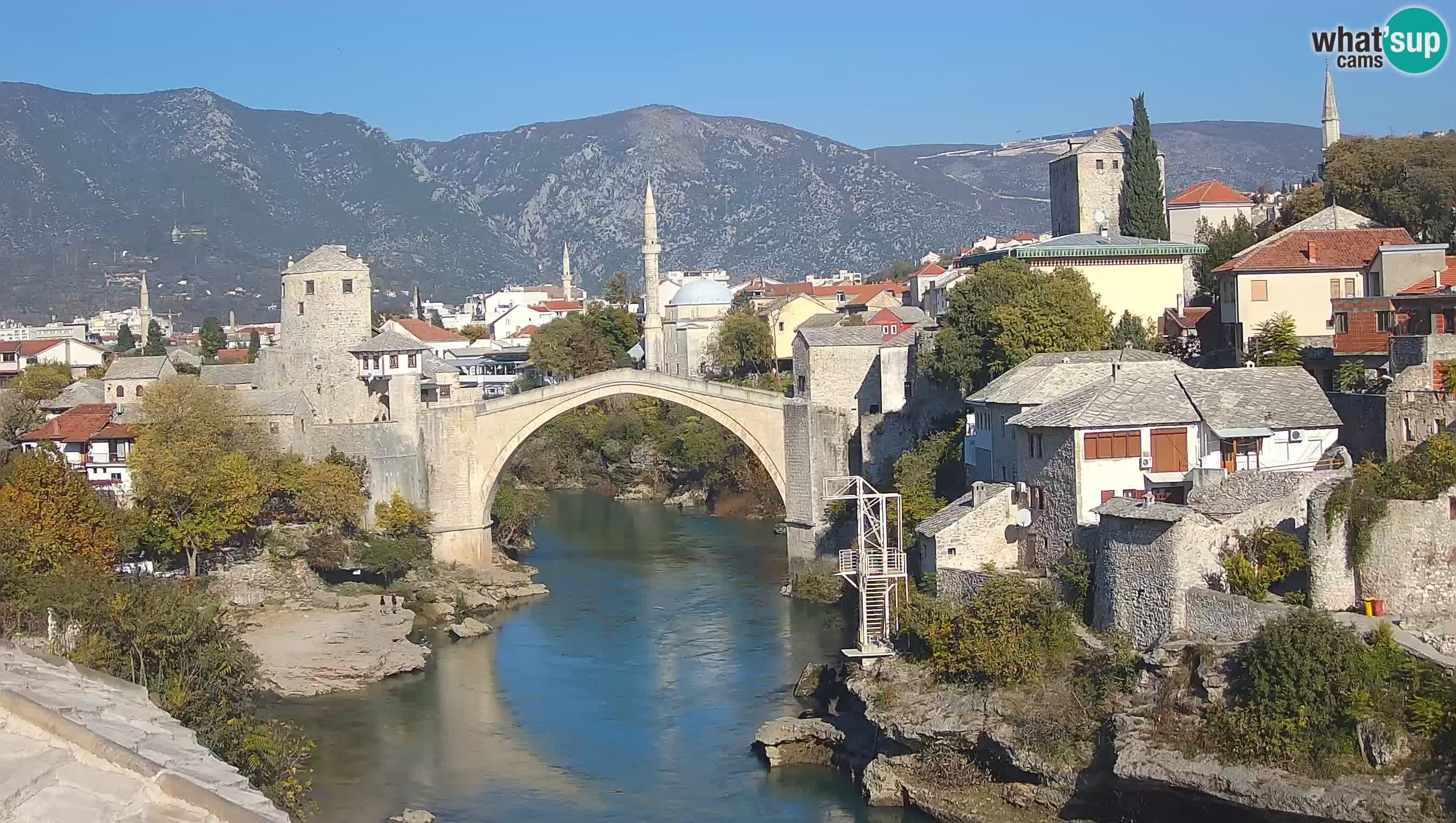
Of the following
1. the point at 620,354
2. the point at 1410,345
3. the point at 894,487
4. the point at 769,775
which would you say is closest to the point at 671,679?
the point at 769,775

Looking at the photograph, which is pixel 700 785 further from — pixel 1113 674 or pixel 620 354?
pixel 620 354

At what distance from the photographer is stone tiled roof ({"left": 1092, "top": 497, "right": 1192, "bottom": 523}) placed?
21.8 meters

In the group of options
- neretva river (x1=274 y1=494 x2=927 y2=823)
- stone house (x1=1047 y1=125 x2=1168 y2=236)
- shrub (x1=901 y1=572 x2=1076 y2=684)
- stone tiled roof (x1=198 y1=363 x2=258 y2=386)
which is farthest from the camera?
stone house (x1=1047 y1=125 x2=1168 y2=236)

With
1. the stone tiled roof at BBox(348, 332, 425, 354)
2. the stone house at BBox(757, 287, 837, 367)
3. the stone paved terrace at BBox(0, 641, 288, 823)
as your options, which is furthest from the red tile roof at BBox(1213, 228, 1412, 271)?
the stone paved terrace at BBox(0, 641, 288, 823)

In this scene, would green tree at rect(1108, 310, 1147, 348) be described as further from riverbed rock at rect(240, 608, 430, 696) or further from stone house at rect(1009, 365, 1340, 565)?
riverbed rock at rect(240, 608, 430, 696)

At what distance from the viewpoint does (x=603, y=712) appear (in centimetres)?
2759

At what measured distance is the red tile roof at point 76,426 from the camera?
137ft

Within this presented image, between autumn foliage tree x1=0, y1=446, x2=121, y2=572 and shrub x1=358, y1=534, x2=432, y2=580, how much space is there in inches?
221

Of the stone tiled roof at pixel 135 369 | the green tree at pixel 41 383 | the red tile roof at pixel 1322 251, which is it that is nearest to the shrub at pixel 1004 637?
A: the red tile roof at pixel 1322 251

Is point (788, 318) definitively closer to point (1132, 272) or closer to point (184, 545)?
point (1132, 272)

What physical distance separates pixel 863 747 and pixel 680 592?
1338 cm

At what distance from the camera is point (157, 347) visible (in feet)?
234

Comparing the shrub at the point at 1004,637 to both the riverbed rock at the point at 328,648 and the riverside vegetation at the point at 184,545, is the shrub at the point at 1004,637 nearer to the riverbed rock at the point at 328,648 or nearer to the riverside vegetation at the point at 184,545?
the riverside vegetation at the point at 184,545

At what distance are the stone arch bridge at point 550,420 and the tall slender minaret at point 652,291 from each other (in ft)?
43.7
